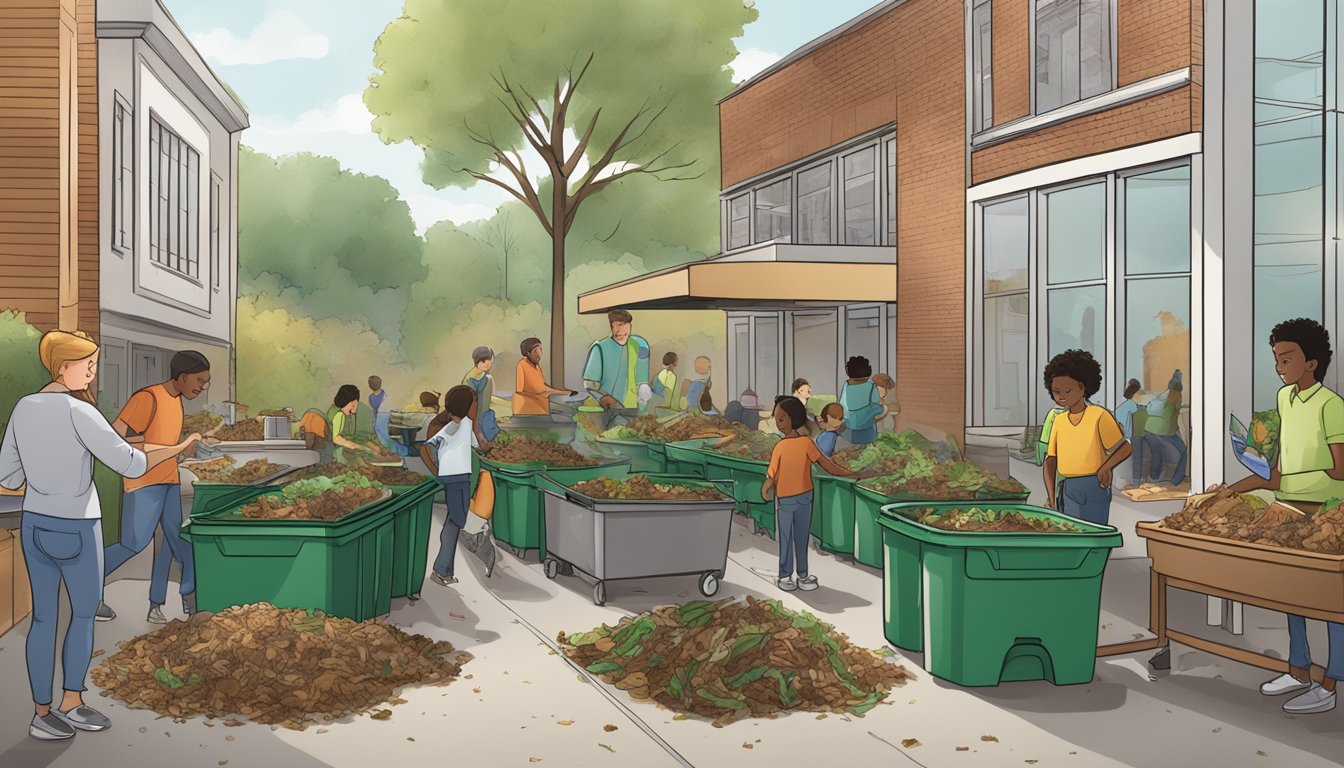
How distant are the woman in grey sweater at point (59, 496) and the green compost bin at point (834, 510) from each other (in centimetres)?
676

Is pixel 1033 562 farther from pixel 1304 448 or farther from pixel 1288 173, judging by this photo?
pixel 1288 173

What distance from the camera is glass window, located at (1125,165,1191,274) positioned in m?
11.6

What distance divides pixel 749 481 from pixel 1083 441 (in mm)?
5556

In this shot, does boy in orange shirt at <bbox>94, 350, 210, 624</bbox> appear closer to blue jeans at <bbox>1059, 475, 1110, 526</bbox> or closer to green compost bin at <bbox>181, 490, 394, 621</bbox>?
green compost bin at <bbox>181, 490, 394, 621</bbox>

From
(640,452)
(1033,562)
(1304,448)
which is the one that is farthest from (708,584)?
(640,452)

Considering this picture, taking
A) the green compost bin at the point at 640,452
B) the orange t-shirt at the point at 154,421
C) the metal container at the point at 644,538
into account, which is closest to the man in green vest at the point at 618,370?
the green compost bin at the point at 640,452

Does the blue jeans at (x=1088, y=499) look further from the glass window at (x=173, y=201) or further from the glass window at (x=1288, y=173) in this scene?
the glass window at (x=173, y=201)

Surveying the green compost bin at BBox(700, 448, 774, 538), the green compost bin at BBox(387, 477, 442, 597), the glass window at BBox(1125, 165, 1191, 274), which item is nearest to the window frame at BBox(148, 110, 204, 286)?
the green compost bin at BBox(700, 448, 774, 538)

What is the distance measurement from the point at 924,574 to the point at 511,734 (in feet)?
8.93

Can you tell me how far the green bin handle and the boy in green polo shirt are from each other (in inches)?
43.0

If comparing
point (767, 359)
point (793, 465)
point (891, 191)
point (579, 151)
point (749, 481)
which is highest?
point (579, 151)

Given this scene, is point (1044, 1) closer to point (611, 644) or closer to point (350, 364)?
point (611, 644)

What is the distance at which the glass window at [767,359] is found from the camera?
893 inches

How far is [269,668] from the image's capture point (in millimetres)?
6332
